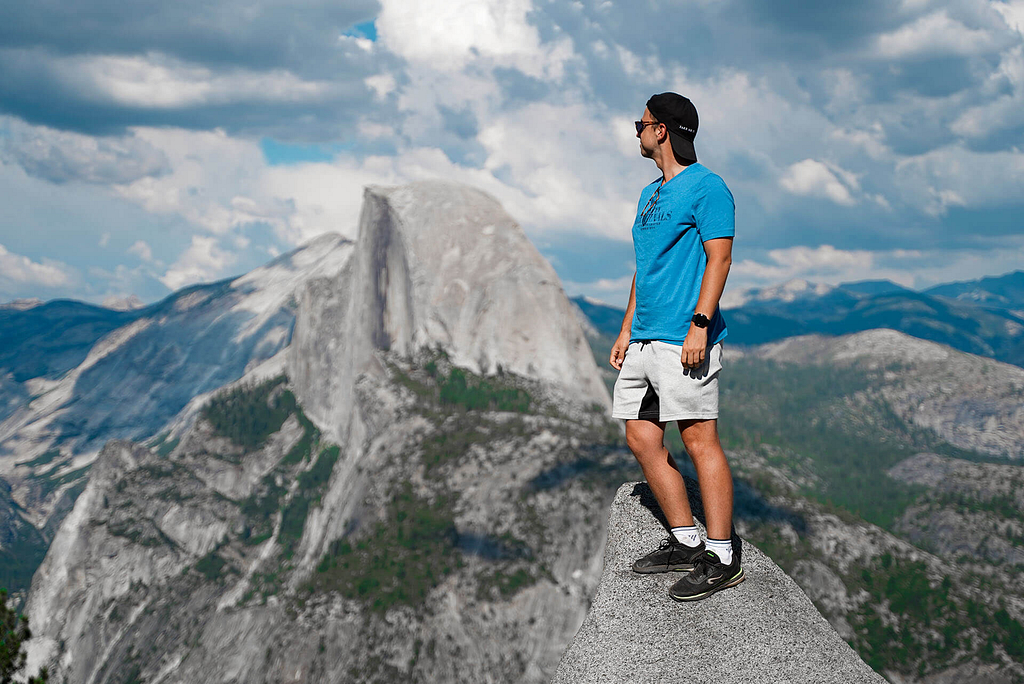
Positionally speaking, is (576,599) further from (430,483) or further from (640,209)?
(640,209)

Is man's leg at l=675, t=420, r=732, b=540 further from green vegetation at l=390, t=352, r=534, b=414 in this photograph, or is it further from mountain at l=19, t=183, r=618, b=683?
green vegetation at l=390, t=352, r=534, b=414

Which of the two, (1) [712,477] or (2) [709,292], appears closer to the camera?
(2) [709,292]

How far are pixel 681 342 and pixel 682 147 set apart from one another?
231 centimetres

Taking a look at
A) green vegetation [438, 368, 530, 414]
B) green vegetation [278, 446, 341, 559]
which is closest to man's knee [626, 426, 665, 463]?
green vegetation [438, 368, 530, 414]

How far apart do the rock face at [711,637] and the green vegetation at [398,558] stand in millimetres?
85111

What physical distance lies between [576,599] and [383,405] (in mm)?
57522

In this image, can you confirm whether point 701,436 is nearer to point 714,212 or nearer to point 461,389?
point 714,212

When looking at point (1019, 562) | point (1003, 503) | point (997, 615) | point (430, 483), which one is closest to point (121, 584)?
point (430, 483)

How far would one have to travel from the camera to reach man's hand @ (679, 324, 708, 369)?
22.7 feet

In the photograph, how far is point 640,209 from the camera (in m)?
8.30

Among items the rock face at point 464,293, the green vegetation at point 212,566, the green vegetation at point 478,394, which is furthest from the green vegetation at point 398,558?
the green vegetation at point 212,566

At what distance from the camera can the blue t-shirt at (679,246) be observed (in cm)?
713

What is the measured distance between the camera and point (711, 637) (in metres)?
6.54

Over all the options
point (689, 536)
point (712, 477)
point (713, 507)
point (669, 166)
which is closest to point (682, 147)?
point (669, 166)
